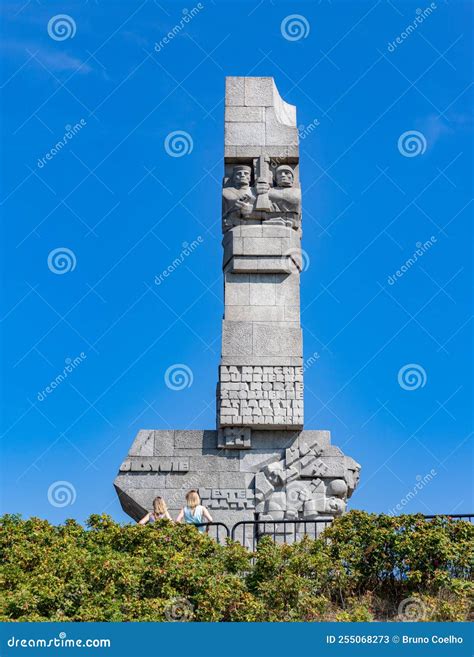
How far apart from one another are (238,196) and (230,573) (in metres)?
7.46

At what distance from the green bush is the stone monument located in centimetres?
302

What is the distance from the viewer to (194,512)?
14.0 meters

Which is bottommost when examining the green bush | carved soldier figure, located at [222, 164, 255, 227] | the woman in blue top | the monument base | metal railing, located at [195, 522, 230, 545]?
the green bush

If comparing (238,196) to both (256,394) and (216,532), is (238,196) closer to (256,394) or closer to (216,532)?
→ (256,394)

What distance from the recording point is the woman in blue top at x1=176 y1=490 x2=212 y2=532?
45.7 feet

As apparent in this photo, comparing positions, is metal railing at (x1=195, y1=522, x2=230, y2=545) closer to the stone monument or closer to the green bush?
the stone monument

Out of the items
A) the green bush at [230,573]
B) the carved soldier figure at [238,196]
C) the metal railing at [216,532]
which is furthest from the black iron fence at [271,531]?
the carved soldier figure at [238,196]

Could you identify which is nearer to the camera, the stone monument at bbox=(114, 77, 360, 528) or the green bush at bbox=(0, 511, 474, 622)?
the green bush at bbox=(0, 511, 474, 622)

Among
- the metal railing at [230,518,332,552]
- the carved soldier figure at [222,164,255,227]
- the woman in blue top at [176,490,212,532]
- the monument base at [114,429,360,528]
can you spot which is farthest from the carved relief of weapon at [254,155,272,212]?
the metal railing at [230,518,332,552]

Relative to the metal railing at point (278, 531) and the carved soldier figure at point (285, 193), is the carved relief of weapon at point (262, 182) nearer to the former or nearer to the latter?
the carved soldier figure at point (285, 193)

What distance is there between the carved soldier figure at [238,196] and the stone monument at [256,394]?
0.06 ft

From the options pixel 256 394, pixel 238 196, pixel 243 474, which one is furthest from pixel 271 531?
pixel 238 196

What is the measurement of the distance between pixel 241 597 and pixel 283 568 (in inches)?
37.8

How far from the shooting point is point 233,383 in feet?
51.7
